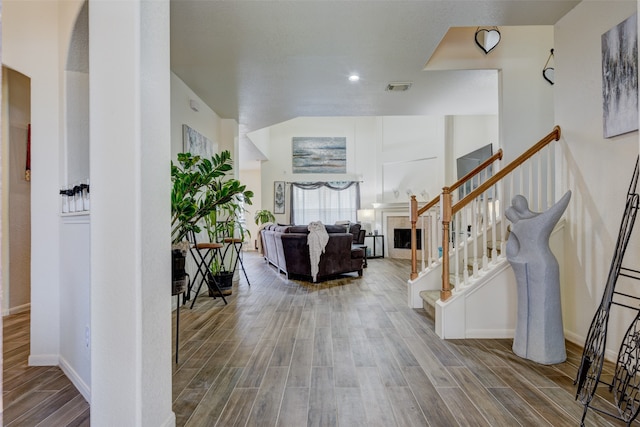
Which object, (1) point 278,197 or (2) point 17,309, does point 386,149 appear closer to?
(1) point 278,197

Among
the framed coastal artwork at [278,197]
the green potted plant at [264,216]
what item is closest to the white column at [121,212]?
the green potted plant at [264,216]

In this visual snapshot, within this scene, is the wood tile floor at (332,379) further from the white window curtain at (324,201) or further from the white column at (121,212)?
the white window curtain at (324,201)

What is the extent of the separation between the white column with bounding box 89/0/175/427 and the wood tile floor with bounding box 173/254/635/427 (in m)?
0.49

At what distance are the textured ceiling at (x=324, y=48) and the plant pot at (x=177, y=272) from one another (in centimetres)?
179

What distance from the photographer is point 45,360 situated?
2527 millimetres

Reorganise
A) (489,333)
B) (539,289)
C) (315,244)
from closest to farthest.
Answer: (539,289), (489,333), (315,244)

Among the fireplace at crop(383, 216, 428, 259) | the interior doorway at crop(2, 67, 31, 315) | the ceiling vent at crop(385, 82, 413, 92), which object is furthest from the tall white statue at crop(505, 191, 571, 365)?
the fireplace at crop(383, 216, 428, 259)

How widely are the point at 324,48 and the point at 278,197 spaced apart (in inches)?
284

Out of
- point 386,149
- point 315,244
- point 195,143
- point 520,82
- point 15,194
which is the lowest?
point 315,244

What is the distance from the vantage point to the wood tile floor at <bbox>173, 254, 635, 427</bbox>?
1.87 m

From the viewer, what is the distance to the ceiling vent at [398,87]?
166 inches

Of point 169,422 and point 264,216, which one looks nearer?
point 169,422

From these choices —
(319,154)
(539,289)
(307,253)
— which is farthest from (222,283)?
(319,154)

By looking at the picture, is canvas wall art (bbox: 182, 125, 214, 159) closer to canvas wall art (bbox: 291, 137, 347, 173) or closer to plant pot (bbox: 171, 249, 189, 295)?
plant pot (bbox: 171, 249, 189, 295)
